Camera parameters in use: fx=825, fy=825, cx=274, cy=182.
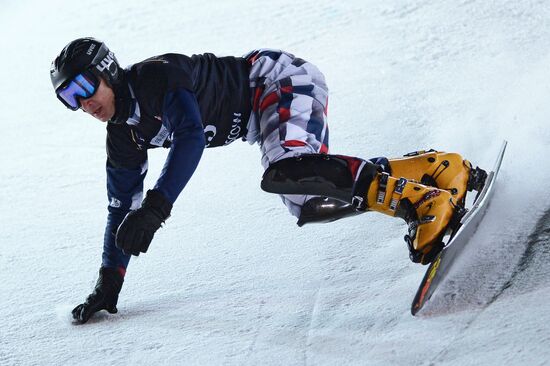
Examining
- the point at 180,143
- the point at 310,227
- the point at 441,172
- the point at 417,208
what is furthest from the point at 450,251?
the point at 310,227

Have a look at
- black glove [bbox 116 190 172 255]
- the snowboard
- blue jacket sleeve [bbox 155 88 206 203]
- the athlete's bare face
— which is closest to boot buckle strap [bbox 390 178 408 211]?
the snowboard

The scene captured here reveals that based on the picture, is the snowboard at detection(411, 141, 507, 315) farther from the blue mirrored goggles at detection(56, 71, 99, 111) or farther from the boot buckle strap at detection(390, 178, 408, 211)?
the blue mirrored goggles at detection(56, 71, 99, 111)

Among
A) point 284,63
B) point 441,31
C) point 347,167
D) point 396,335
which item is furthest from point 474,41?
point 396,335

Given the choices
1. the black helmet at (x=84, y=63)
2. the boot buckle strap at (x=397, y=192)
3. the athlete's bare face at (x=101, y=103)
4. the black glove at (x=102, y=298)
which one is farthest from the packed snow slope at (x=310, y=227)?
the black helmet at (x=84, y=63)

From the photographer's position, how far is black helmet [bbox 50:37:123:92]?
340 cm

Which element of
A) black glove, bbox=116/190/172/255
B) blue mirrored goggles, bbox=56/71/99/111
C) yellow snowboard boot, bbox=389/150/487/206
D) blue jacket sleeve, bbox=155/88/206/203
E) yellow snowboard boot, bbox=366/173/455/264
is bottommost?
yellow snowboard boot, bbox=389/150/487/206

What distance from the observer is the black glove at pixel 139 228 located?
3053 millimetres

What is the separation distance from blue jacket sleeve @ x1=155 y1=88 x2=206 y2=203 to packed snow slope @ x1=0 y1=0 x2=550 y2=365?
660 millimetres

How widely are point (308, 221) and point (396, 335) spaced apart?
93cm

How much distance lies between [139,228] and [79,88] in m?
0.73

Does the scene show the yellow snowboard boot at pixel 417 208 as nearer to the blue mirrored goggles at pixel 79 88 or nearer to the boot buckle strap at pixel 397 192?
the boot buckle strap at pixel 397 192

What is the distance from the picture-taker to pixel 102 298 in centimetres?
375

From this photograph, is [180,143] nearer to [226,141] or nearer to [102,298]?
[226,141]

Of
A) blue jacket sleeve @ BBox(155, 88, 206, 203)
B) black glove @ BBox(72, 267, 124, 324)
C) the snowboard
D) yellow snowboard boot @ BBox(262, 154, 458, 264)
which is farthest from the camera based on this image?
black glove @ BBox(72, 267, 124, 324)
